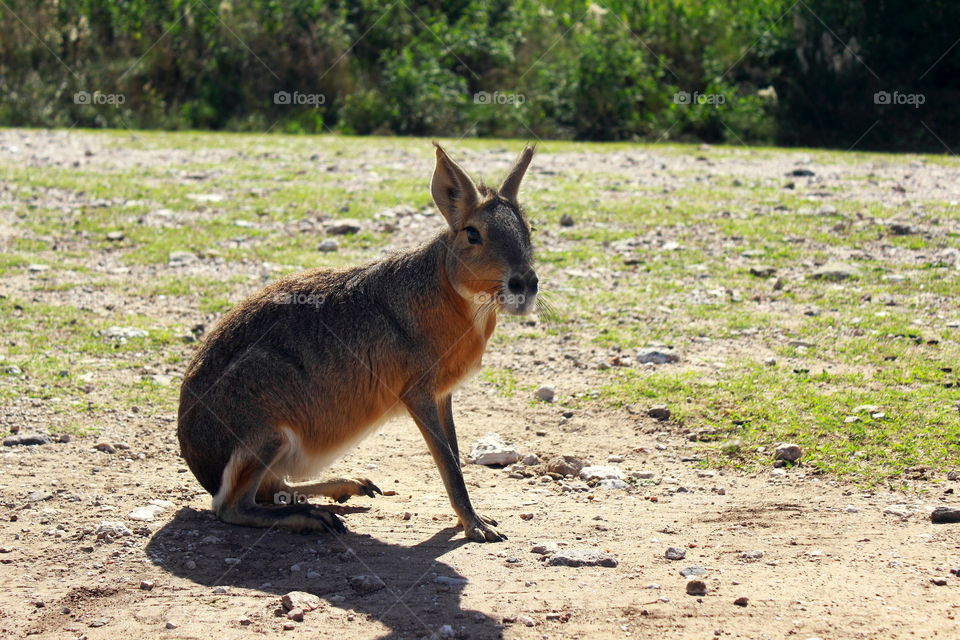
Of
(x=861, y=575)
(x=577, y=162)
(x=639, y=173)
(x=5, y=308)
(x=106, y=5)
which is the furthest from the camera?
(x=106, y=5)

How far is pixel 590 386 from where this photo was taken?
23.0 ft

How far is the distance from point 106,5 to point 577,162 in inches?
349

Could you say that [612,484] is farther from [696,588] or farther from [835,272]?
[835,272]

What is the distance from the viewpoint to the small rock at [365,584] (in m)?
4.58

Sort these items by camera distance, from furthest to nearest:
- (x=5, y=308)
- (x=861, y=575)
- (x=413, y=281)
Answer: (x=5, y=308) < (x=413, y=281) < (x=861, y=575)

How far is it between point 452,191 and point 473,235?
10.7 inches

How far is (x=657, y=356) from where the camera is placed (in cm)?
734

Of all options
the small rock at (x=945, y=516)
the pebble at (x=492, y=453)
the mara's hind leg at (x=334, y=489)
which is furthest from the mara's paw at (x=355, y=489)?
the small rock at (x=945, y=516)

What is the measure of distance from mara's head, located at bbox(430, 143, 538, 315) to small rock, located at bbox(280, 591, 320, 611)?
1.54 metres

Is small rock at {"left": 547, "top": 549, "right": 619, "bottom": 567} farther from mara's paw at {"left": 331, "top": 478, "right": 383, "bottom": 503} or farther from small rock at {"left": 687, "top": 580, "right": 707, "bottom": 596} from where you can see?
mara's paw at {"left": 331, "top": 478, "right": 383, "bottom": 503}

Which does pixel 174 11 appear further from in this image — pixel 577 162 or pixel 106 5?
pixel 577 162

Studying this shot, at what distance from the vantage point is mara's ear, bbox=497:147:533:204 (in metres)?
5.45

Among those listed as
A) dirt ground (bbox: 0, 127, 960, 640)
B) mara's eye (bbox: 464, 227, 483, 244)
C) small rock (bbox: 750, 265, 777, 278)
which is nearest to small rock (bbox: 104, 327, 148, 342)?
dirt ground (bbox: 0, 127, 960, 640)

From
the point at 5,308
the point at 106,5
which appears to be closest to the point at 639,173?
the point at 5,308
